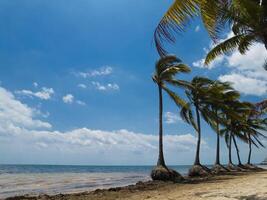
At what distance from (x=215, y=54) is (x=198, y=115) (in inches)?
726

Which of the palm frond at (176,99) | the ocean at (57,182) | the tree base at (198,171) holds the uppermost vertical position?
the palm frond at (176,99)

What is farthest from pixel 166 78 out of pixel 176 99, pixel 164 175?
pixel 164 175

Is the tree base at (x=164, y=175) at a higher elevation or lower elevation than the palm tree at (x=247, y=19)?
lower

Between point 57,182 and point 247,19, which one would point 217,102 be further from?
point 247,19

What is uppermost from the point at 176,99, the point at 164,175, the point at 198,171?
the point at 176,99

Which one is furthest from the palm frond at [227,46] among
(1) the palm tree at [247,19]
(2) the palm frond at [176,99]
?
(2) the palm frond at [176,99]

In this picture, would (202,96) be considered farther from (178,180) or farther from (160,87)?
(178,180)

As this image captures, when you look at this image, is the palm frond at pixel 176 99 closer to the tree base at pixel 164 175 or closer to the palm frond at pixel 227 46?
the tree base at pixel 164 175

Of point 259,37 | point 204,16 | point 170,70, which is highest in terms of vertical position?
point 170,70

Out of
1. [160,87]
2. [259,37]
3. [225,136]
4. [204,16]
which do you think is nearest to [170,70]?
[160,87]

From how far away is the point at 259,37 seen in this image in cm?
1362

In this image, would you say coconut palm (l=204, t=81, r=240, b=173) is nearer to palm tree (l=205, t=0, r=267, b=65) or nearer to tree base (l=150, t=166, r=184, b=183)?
tree base (l=150, t=166, r=184, b=183)

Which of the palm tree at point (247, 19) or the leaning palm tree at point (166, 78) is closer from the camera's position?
the palm tree at point (247, 19)

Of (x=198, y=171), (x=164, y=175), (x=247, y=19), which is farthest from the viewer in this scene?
(x=198, y=171)
